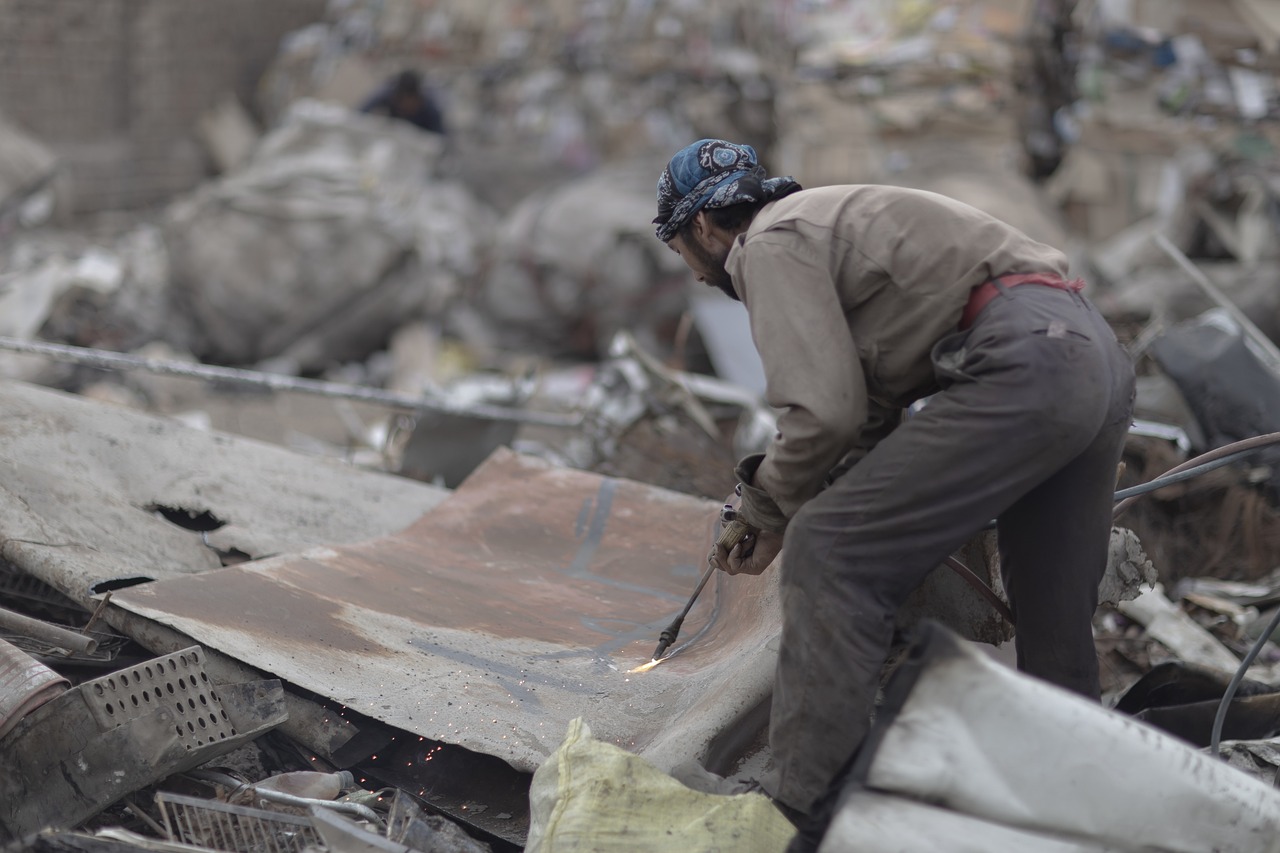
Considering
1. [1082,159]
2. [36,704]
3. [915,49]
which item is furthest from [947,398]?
[1082,159]

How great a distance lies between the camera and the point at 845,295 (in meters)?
2.34

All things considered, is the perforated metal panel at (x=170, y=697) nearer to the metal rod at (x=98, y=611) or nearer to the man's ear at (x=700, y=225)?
the metal rod at (x=98, y=611)

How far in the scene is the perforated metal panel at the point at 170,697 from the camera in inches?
94.3

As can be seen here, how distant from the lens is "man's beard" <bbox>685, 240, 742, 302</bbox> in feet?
8.45

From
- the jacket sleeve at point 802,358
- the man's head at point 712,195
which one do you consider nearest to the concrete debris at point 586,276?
the man's head at point 712,195

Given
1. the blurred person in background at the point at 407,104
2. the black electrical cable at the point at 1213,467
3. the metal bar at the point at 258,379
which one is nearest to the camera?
the black electrical cable at the point at 1213,467

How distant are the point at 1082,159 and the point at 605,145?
352 cm

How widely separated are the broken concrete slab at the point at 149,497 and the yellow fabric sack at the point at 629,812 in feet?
4.13

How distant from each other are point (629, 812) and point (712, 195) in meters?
1.18

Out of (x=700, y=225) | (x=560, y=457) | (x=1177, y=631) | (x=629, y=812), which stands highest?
(x=700, y=225)

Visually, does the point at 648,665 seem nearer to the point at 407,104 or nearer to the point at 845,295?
the point at 845,295

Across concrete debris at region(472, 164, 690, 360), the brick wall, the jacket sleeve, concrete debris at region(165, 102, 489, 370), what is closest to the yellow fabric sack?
the jacket sleeve

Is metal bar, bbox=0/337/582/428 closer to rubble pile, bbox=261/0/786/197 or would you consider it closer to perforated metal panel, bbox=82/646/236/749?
perforated metal panel, bbox=82/646/236/749

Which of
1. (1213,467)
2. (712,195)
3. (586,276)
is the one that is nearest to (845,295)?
(712,195)
